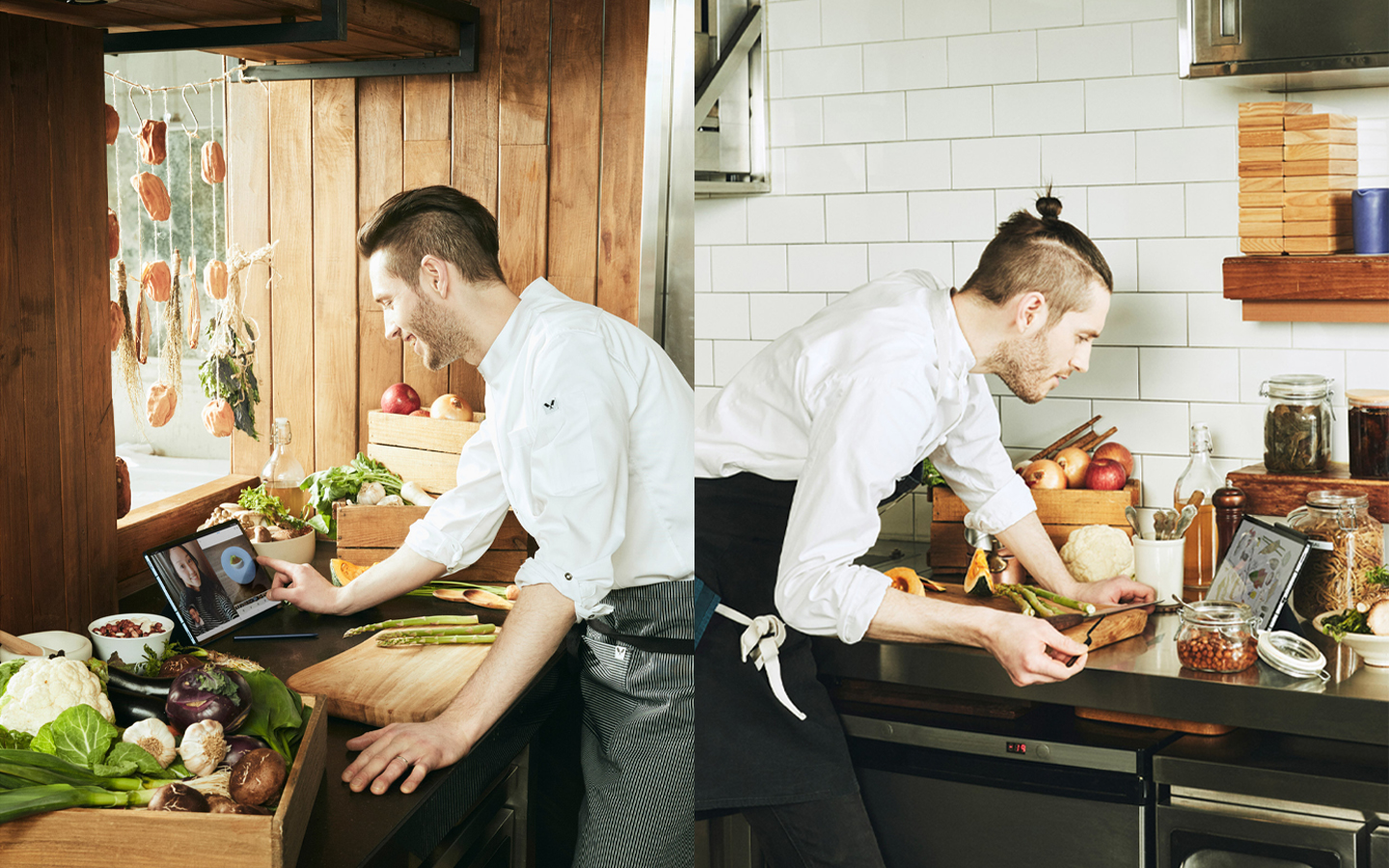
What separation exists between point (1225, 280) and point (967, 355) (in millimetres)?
98

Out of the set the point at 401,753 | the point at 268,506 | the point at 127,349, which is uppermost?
the point at 127,349

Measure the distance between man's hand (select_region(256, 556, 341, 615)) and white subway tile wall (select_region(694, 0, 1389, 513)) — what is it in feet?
2.97

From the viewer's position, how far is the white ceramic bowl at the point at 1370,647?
0.41m

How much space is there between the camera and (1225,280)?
409 mm

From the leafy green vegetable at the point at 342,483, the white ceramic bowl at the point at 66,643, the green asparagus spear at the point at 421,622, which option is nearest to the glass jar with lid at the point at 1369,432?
the green asparagus spear at the point at 421,622

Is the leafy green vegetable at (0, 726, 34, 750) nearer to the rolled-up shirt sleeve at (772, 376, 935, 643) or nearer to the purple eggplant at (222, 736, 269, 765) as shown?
the purple eggplant at (222, 736, 269, 765)

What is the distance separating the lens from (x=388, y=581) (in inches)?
50.0

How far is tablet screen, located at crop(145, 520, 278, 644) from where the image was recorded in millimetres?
1142

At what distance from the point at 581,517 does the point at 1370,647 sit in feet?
1.90

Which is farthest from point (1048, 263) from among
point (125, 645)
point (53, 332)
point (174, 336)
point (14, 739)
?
point (174, 336)

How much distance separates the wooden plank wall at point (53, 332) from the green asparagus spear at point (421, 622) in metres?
0.30

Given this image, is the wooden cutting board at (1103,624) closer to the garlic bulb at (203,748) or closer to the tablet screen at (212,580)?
the garlic bulb at (203,748)

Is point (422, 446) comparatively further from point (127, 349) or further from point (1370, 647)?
point (1370, 647)

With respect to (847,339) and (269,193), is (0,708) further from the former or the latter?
(269,193)
